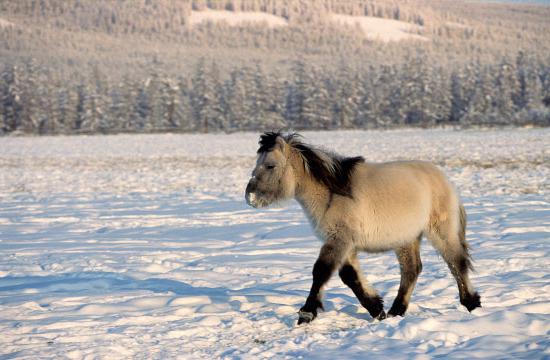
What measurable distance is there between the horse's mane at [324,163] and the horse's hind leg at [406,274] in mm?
980

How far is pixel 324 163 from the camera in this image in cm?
631

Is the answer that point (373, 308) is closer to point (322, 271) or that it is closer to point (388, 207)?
point (322, 271)

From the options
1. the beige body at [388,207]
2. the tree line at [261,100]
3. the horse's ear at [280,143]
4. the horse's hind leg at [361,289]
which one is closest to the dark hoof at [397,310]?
the horse's hind leg at [361,289]

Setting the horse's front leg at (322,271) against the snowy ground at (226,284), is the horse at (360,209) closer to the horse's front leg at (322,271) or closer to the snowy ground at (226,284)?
the horse's front leg at (322,271)

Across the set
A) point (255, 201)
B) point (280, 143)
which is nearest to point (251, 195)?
point (255, 201)

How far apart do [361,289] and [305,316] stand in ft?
2.46

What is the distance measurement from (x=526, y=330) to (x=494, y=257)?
3.74 m

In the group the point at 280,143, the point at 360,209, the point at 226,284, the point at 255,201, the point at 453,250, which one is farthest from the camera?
the point at 226,284

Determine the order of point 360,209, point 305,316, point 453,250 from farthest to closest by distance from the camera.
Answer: point 453,250
point 360,209
point 305,316

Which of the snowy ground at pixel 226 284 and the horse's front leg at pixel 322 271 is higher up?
the horse's front leg at pixel 322 271

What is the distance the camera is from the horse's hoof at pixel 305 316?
19.1 feet

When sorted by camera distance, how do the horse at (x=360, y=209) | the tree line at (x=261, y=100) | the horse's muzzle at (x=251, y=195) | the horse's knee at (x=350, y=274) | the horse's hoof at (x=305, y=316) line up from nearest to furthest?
1. the horse's hoof at (x=305, y=316)
2. the horse at (x=360, y=209)
3. the horse's muzzle at (x=251, y=195)
4. the horse's knee at (x=350, y=274)
5. the tree line at (x=261, y=100)

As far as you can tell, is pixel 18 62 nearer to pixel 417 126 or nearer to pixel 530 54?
pixel 417 126

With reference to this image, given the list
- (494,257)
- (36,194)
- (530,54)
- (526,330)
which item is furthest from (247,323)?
(530,54)
